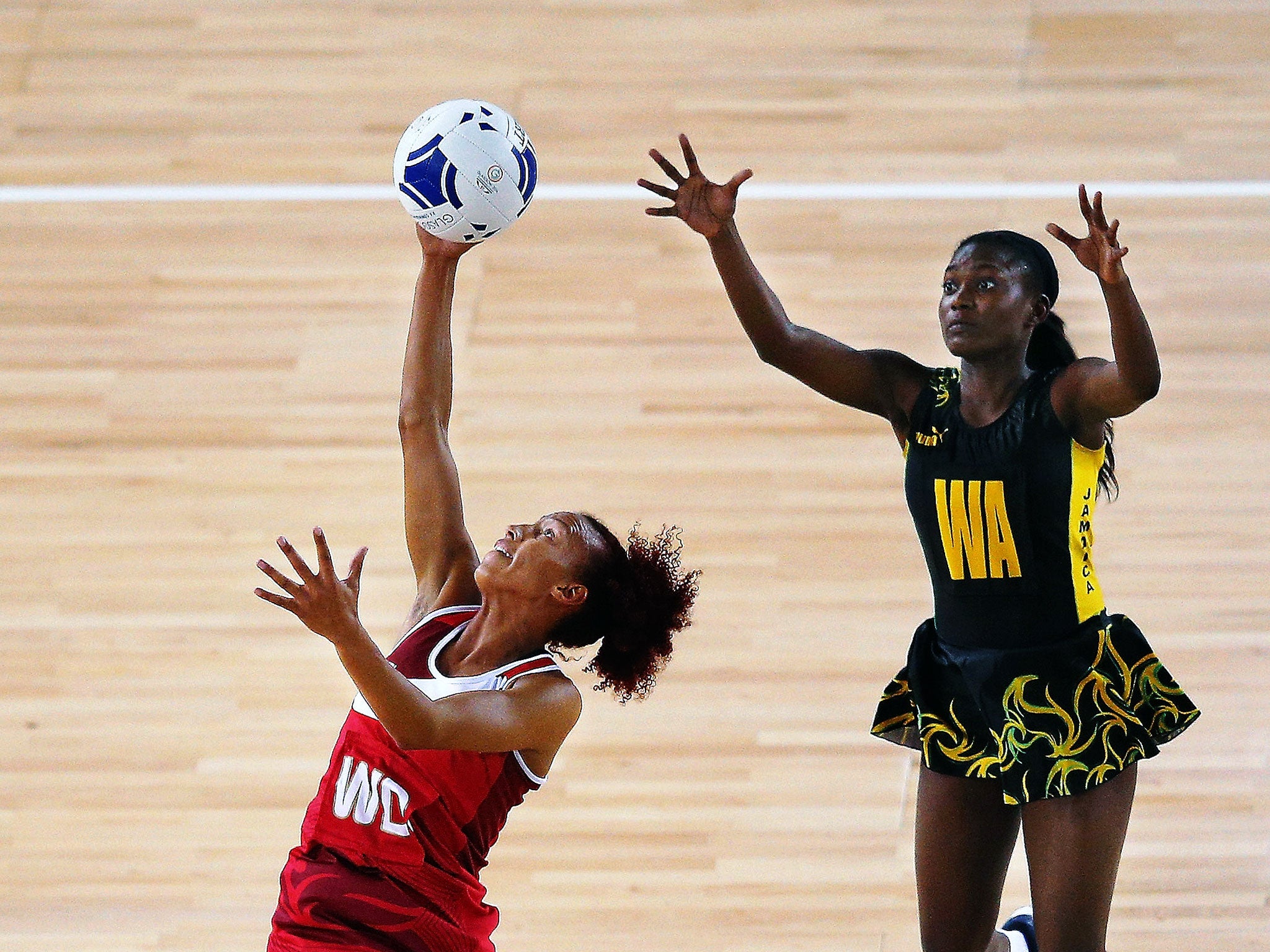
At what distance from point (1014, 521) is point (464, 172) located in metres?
1.42

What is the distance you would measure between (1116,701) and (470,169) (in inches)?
71.2

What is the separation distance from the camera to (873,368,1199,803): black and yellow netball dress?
134 inches

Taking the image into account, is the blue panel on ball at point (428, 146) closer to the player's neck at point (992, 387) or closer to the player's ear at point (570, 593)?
the player's ear at point (570, 593)

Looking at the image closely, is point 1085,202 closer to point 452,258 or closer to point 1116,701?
point 1116,701

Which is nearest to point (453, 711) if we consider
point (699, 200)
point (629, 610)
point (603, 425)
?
point (629, 610)

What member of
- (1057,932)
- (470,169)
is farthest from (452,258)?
(1057,932)

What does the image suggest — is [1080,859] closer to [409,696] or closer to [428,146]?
[409,696]

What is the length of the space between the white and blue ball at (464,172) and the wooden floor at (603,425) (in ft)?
6.39

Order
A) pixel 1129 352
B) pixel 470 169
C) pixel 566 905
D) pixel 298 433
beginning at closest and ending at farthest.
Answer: pixel 1129 352
pixel 470 169
pixel 566 905
pixel 298 433

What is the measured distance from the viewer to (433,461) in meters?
3.46

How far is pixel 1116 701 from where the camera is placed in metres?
3.45

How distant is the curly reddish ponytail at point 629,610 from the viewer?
3.34 m

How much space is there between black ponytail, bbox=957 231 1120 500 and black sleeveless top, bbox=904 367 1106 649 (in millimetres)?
140

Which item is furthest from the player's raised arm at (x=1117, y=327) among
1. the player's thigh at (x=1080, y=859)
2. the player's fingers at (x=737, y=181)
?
the player's thigh at (x=1080, y=859)
